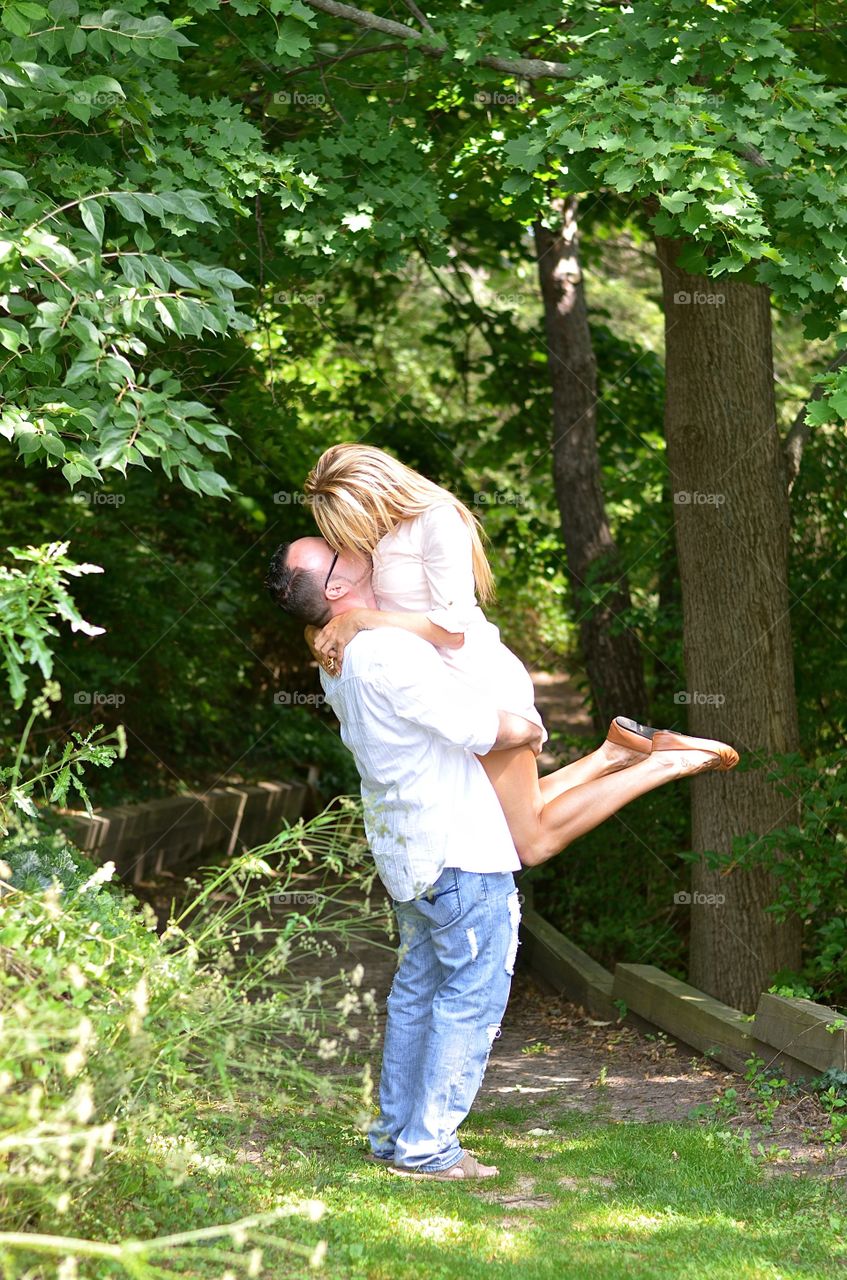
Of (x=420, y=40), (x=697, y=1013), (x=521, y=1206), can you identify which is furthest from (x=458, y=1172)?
(x=420, y=40)

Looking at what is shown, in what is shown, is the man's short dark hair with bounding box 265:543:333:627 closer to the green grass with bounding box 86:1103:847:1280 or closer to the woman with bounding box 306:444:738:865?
the woman with bounding box 306:444:738:865

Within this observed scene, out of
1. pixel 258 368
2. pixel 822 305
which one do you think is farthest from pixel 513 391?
pixel 822 305

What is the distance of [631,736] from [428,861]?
1.06m

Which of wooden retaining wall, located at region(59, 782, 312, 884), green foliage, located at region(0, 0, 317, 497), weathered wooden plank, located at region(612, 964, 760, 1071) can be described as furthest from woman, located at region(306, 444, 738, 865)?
wooden retaining wall, located at region(59, 782, 312, 884)

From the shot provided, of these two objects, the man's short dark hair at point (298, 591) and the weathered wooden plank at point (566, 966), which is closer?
the man's short dark hair at point (298, 591)

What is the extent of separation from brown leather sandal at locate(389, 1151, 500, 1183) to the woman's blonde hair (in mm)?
1808

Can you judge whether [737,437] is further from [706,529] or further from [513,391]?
[513,391]

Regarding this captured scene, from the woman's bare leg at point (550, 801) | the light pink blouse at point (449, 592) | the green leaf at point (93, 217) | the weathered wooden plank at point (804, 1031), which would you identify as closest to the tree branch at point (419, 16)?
the green leaf at point (93, 217)

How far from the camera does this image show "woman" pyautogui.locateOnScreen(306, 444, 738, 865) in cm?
415

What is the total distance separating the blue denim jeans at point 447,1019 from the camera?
4012mm

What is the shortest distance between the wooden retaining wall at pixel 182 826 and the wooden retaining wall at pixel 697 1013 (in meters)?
2.18

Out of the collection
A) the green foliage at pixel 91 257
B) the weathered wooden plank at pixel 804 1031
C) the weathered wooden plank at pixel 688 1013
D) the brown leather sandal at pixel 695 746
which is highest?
the green foliage at pixel 91 257

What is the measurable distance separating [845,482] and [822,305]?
8.51ft

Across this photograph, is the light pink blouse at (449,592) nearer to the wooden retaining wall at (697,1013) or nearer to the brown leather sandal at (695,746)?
the brown leather sandal at (695,746)
